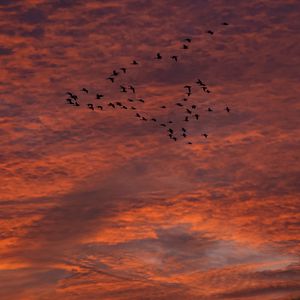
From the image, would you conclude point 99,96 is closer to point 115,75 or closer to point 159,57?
point 115,75

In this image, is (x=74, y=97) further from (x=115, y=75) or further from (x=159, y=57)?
(x=159, y=57)

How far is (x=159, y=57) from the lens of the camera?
230 feet

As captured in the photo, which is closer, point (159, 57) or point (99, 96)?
point (159, 57)

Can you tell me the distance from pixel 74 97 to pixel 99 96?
9.51 ft

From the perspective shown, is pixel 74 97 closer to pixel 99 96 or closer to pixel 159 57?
pixel 99 96

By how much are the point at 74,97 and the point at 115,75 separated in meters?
5.91

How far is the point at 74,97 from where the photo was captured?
7512 cm

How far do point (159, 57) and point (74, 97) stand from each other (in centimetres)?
1156

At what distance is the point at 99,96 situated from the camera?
7488 cm

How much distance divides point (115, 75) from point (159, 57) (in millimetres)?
5663

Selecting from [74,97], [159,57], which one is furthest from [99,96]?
[159,57]

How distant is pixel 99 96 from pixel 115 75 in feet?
12.2

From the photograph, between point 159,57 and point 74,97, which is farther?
Answer: point 74,97
